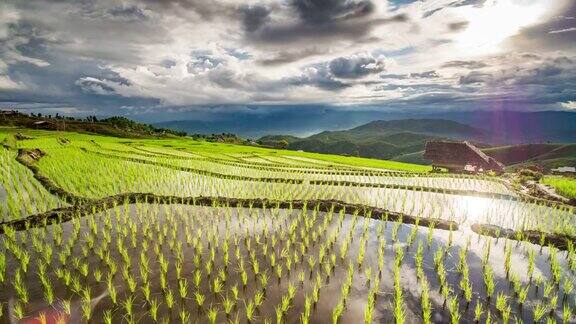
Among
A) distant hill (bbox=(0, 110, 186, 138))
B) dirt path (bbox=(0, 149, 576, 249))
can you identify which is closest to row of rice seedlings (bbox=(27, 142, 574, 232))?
dirt path (bbox=(0, 149, 576, 249))

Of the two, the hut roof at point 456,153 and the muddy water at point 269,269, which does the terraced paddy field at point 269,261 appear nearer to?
the muddy water at point 269,269

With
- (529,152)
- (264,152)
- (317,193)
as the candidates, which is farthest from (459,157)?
(529,152)

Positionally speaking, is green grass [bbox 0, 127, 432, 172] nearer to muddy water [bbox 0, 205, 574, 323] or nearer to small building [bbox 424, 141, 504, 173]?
small building [bbox 424, 141, 504, 173]

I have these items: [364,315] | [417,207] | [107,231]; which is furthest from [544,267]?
[107,231]

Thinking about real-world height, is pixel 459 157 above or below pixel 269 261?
below

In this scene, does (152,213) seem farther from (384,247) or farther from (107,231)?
(384,247)

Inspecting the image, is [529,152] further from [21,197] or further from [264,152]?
[21,197]
